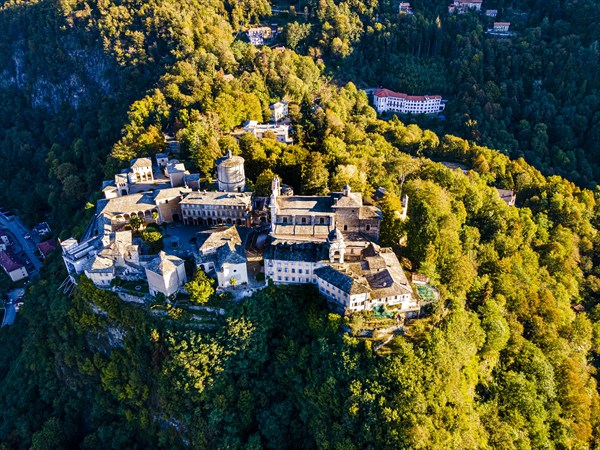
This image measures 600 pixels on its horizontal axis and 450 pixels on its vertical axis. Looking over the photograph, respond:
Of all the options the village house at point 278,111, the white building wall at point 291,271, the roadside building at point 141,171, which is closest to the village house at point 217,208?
the white building wall at point 291,271

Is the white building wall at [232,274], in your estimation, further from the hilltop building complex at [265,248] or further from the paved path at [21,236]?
the paved path at [21,236]

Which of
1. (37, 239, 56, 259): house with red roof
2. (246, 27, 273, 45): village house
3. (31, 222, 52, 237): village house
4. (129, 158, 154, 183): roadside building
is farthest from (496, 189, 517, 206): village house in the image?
(31, 222, 52, 237): village house

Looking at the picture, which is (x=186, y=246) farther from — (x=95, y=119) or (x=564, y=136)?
(x=564, y=136)

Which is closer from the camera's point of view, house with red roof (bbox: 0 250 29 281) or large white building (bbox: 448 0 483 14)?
house with red roof (bbox: 0 250 29 281)

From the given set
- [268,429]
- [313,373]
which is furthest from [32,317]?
[313,373]

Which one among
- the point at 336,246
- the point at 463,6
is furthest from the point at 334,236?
the point at 463,6

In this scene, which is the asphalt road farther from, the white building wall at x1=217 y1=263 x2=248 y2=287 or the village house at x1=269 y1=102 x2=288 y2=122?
the village house at x1=269 y1=102 x2=288 y2=122
